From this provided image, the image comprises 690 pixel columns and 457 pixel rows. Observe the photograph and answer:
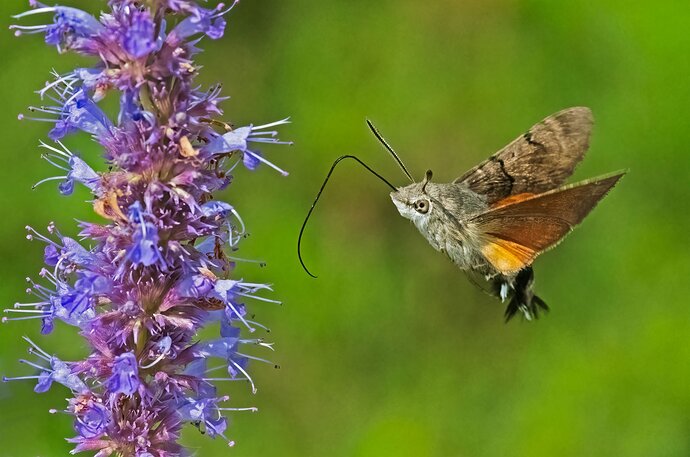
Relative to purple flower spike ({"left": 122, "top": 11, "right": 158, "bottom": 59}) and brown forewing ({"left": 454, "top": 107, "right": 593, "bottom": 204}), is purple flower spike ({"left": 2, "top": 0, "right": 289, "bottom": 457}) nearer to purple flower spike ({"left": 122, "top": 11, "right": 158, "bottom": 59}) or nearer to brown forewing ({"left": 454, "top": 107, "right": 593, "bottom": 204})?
purple flower spike ({"left": 122, "top": 11, "right": 158, "bottom": 59})

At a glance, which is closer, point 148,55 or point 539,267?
point 148,55

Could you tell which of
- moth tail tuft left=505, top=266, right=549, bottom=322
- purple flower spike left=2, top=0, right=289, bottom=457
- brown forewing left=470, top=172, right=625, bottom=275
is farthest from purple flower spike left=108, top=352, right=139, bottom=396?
moth tail tuft left=505, top=266, right=549, bottom=322

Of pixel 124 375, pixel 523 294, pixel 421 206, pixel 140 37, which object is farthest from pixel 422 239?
pixel 140 37

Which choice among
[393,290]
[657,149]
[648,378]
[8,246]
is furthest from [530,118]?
[8,246]

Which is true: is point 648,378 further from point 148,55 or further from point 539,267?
point 148,55

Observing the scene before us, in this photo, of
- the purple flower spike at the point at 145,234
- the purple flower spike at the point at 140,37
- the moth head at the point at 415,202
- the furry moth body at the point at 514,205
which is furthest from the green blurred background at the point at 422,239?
the purple flower spike at the point at 140,37

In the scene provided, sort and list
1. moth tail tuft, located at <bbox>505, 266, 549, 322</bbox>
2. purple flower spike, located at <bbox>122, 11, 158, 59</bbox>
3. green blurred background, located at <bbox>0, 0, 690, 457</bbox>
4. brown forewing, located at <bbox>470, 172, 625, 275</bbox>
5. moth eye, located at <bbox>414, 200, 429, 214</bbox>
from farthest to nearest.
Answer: green blurred background, located at <bbox>0, 0, 690, 457</bbox> < moth tail tuft, located at <bbox>505, 266, 549, 322</bbox> < moth eye, located at <bbox>414, 200, 429, 214</bbox> < brown forewing, located at <bbox>470, 172, 625, 275</bbox> < purple flower spike, located at <bbox>122, 11, 158, 59</bbox>

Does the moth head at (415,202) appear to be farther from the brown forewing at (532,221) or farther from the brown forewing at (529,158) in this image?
the brown forewing at (529,158)

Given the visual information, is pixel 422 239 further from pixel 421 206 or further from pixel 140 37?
pixel 140 37
